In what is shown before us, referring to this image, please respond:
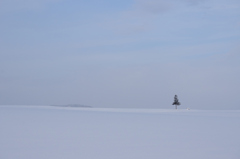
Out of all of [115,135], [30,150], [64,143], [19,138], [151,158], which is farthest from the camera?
[115,135]

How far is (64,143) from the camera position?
44.8 feet

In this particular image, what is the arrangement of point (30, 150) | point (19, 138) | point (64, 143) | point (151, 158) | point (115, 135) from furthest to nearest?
point (115, 135) < point (19, 138) < point (64, 143) < point (30, 150) < point (151, 158)

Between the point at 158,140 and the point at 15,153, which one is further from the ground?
the point at 158,140

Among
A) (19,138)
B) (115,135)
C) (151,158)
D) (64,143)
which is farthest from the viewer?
(115,135)

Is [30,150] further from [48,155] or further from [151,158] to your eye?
[151,158]

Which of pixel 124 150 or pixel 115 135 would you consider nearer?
pixel 124 150

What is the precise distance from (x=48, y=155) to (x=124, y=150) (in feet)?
8.63

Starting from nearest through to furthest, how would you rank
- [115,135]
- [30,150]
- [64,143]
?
1. [30,150]
2. [64,143]
3. [115,135]

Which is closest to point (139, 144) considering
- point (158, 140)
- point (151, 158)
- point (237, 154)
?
point (158, 140)

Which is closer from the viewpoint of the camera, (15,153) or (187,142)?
(15,153)

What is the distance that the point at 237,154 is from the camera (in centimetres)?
1179

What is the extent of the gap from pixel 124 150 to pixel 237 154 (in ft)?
12.3

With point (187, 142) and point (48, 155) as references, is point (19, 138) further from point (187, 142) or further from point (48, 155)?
point (187, 142)

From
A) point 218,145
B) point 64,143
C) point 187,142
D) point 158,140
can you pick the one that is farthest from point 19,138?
point 218,145
